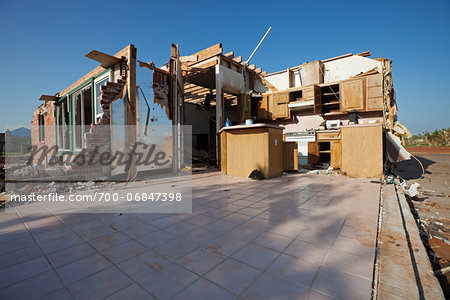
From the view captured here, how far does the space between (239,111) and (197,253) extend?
7.41m

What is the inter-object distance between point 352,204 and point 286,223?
128 centimetres

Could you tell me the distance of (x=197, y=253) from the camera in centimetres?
159

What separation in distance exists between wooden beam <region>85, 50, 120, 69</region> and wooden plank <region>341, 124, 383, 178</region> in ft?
19.6

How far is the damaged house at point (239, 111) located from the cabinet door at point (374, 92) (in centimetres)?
3

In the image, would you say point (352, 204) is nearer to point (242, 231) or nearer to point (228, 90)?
point (242, 231)

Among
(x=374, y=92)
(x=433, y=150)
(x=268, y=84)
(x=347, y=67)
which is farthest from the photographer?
(x=433, y=150)

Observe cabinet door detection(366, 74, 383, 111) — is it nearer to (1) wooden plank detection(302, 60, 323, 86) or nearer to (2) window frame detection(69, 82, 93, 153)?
(1) wooden plank detection(302, 60, 323, 86)

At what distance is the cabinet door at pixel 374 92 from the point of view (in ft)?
21.8

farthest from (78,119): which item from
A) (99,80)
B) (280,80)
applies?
(280,80)

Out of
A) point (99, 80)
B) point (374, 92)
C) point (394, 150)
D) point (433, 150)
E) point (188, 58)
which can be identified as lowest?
point (433, 150)

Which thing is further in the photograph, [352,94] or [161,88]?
[352,94]

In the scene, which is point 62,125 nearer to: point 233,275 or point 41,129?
point 41,129

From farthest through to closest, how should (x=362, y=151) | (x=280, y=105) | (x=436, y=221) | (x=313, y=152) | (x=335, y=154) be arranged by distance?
(x=280, y=105), (x=313, y=152), (x=335, y=154), (x=362, y=151), (x=436, y=221)

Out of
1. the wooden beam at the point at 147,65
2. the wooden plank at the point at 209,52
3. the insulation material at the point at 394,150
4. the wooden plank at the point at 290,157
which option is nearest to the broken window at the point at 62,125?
the wooden beam at the point at 147,65
